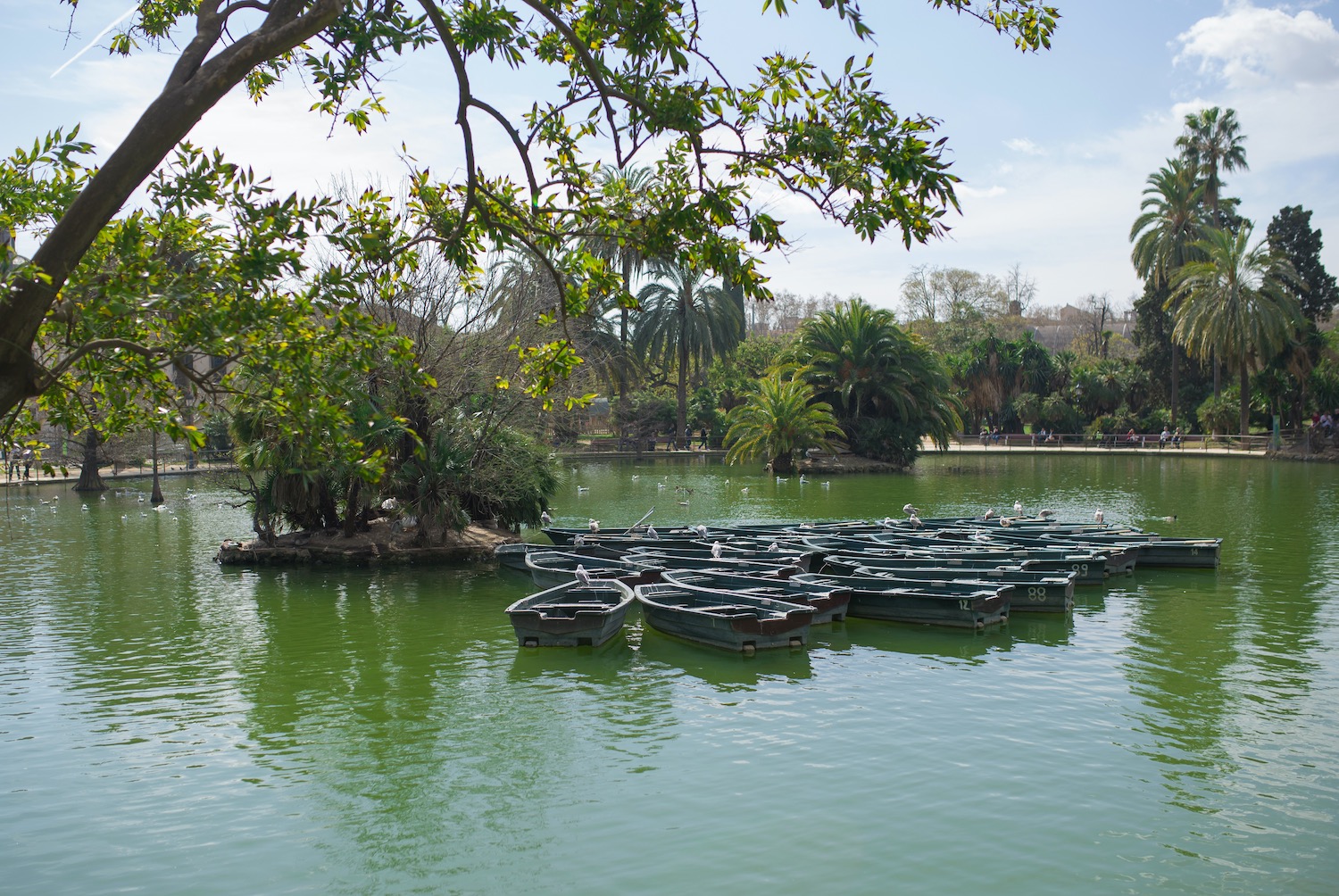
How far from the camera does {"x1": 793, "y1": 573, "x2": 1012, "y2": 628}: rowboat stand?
15.6 metres

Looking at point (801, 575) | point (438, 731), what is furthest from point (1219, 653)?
point (438, 731)

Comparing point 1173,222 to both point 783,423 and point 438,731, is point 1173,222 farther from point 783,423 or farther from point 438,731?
point 438,731

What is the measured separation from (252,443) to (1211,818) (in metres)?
19.2

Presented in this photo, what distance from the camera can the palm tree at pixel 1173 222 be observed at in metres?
64.6

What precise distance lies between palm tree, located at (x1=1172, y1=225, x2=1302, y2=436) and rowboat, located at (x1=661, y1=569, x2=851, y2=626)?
157 ft

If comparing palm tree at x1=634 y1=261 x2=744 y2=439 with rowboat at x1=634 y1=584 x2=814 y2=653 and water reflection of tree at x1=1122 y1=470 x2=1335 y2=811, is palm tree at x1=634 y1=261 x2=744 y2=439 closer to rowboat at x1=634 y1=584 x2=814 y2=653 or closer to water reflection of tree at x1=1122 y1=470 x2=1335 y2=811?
water reflection of tree at x1=1122 y1=470 x2=1335 y2=811

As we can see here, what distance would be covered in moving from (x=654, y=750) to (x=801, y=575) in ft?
23.8

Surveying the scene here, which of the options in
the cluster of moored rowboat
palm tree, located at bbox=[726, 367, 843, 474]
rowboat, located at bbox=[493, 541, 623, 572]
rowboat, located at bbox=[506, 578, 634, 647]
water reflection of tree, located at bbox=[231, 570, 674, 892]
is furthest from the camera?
palm tree, located at bbox=[726, 367, 843, 474]

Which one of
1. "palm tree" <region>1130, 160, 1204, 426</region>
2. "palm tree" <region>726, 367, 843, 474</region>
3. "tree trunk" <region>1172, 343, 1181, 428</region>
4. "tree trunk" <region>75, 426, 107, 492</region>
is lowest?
"tree trunk" <region>75, 426, 107, 492</region>

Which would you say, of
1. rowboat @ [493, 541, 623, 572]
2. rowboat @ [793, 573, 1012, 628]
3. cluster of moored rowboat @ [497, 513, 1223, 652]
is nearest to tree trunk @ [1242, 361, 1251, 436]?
cluster of moored rowboat @ [497, 513, 1223, 652]

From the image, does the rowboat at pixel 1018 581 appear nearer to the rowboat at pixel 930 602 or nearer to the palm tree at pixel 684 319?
the rowboat at pixel 930 602

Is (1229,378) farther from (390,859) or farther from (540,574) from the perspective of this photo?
(390,859)

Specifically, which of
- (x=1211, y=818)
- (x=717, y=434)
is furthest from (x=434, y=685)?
(x=717, y=434)

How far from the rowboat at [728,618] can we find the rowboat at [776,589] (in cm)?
22
